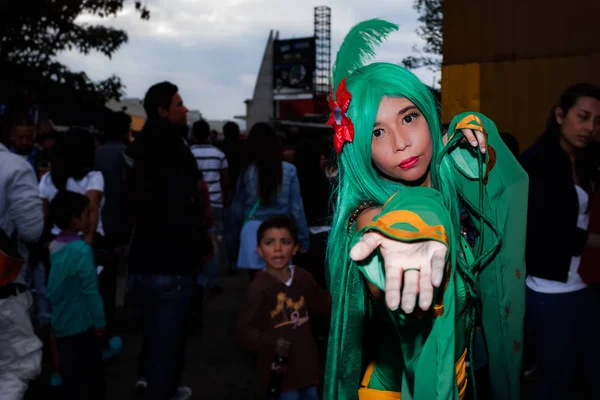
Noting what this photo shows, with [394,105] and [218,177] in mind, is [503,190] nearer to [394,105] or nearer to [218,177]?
[394,105]

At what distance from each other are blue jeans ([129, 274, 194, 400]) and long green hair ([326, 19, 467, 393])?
1.96 metres

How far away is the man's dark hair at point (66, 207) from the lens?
154 inches

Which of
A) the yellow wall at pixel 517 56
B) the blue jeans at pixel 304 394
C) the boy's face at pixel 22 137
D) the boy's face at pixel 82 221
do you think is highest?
the yellow wall at pixel 517 56

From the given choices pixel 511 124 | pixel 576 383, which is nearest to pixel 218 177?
pixel 511 124

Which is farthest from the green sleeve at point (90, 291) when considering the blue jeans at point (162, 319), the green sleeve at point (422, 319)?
the green sleeve at point (422, 319)

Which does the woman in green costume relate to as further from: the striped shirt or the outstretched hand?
the striped shirt

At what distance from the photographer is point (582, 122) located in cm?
296

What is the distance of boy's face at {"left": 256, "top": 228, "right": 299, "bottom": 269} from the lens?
3.40 metres

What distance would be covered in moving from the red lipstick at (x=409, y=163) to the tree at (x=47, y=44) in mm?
10661

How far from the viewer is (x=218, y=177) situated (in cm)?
650

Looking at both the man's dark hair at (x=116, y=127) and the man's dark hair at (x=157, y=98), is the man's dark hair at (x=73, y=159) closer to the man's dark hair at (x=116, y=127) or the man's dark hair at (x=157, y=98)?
the man's dark hair at (x=116, y=127)

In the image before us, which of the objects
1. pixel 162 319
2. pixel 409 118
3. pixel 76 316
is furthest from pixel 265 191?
pixel 409 118

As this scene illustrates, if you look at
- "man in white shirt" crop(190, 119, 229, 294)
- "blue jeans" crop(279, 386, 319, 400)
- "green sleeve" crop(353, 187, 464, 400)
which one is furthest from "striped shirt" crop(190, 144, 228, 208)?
"green sleeve" crop(353, 187, 464, 400)

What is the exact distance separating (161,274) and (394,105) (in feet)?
7.24
